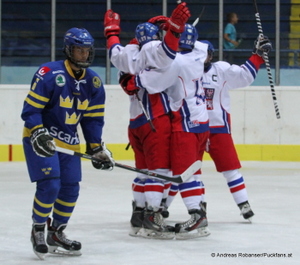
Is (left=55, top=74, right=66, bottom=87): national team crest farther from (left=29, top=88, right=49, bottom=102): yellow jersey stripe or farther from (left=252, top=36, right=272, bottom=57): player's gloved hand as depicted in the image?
(left=252, top=36, right=272, bottom=57): player's gloved hand

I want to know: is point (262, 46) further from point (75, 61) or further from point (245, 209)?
point (75, 61)

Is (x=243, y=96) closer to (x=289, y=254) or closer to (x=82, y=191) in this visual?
(x=82, y=191)

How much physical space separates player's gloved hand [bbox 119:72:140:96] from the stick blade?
61 centimetres

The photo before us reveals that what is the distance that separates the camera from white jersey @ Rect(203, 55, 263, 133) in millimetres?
5809

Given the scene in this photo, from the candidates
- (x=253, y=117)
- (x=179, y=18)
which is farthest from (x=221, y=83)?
(x=253, y=117)

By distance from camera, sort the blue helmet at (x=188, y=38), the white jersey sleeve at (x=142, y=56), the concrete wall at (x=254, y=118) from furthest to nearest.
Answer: the concrete wall at (x=254, y=118), the blue helmet at (x=188, y=38), the white jersey sleeve at (x=142, y=56)

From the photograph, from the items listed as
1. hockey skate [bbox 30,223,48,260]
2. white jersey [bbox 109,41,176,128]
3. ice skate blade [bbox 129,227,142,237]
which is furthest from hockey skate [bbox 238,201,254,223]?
hockey skate [bbox 30,223,48,260]

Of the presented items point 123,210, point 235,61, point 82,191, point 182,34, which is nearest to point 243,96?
point 235,61

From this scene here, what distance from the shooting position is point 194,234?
5066 millimetres

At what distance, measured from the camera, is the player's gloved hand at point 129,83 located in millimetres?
5219

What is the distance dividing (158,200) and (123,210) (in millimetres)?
1065

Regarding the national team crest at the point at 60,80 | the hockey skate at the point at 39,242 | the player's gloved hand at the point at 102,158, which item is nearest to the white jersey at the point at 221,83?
the player's gloved hand at the point at 102,158

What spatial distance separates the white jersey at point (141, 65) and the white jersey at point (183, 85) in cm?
6

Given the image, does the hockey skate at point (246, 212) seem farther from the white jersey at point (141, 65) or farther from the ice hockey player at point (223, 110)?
the white jersey at point (141, 65)
